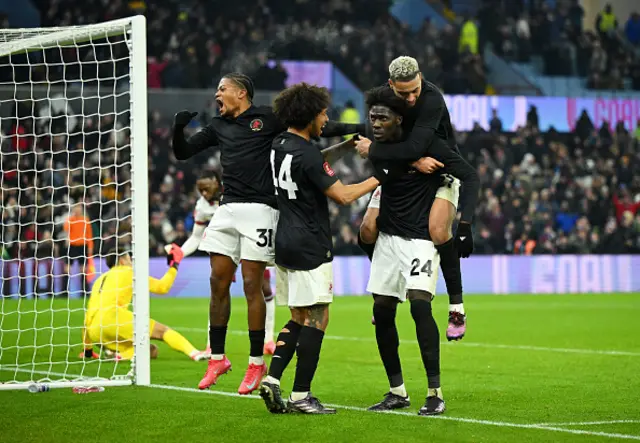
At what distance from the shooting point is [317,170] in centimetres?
667

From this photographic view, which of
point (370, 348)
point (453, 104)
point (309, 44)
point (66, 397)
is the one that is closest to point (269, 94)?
point (309, 44)

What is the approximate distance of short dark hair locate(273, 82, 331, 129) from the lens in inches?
269

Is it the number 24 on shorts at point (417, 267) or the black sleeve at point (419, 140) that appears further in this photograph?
the number 24 on shorts at point (417, 267)

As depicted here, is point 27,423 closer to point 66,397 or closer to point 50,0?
point 66,397

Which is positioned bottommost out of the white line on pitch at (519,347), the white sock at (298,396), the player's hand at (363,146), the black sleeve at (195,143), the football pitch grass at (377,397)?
the white line on pitch at (519,347)

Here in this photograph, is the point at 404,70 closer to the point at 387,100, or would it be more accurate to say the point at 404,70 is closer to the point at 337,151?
the point at 387,100

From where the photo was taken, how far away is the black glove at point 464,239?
7016mm

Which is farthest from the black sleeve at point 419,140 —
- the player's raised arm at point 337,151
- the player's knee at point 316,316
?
the player's knee at point 316,316

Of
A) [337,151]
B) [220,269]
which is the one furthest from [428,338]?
[220,269]

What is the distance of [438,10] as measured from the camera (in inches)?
1275

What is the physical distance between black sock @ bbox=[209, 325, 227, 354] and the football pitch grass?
0.35 metres

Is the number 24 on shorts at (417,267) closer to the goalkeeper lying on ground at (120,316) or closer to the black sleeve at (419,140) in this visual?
the black sleeve at (419,140)

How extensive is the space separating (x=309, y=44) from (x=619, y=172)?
341 inches

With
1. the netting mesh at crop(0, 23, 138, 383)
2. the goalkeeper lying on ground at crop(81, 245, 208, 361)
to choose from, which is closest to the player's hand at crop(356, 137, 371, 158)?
the netting mesh at crop(0, 23, 138, 383)
